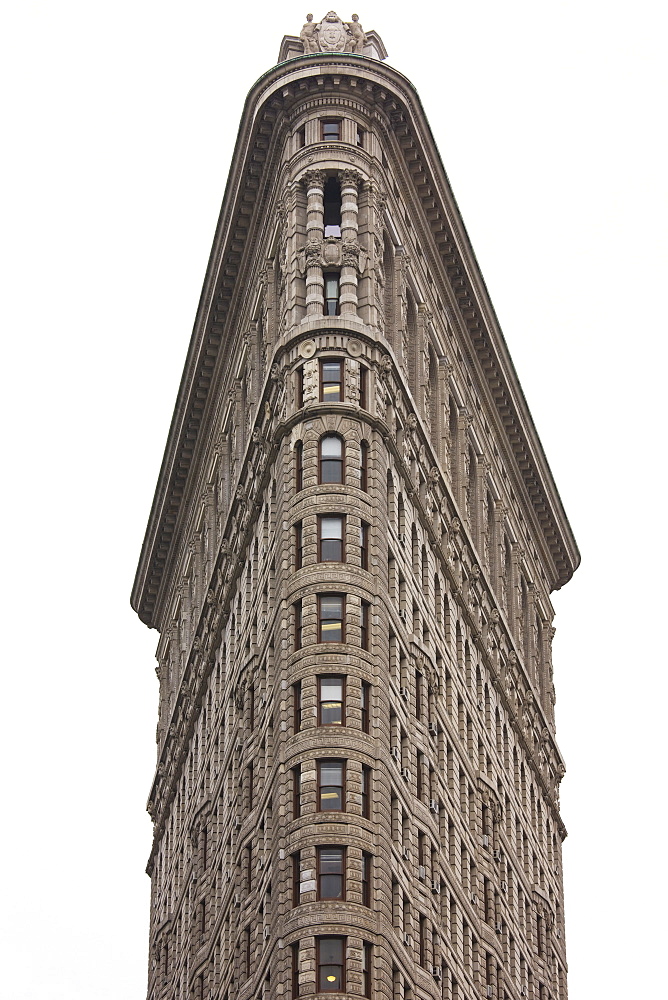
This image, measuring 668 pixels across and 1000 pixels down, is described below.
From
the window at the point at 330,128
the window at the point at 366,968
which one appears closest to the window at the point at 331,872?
the window at the point at 366,968

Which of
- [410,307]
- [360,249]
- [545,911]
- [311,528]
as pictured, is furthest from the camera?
[545,911]

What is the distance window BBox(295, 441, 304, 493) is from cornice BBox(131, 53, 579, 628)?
19562mm

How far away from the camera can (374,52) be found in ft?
384

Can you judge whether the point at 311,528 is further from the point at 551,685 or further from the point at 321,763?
the point at 551,685

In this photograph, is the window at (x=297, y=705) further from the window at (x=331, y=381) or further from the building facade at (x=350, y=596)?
the window at (x=331, y=381)

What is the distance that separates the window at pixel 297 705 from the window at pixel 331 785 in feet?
7.65

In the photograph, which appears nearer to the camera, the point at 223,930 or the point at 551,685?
the point at 223,930

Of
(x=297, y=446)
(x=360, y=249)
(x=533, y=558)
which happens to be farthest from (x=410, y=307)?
(x=533, y=558)

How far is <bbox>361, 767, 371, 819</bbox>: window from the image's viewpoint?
3647 inches

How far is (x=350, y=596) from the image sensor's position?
318 feet

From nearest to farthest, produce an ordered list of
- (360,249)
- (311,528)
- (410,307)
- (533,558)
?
(311,528)
(360,249)
(410,307)
(533,558)

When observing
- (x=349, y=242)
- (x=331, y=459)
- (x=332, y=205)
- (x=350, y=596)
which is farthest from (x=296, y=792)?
(x=332, y=205)

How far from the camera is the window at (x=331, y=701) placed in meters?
94.2

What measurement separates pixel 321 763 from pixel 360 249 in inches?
1047
